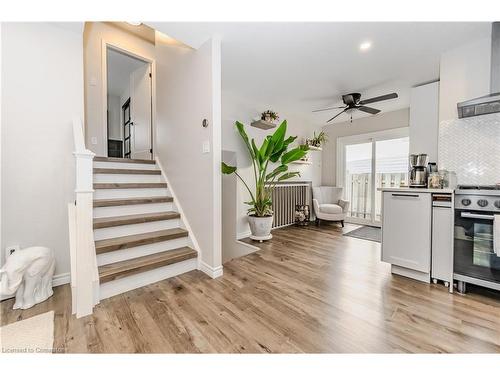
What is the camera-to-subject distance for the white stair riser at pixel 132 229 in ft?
6.93

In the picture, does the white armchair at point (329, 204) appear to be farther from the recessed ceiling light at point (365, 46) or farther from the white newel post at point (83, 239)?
the white newel post at point (83, 239)

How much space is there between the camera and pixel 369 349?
4.05 feet

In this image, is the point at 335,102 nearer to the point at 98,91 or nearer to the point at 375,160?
the point at 375,160

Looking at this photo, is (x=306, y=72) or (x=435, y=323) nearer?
(x=435, y=323)

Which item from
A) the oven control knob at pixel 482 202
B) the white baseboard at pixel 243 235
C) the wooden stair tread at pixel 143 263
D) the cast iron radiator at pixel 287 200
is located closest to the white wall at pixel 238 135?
the white baseboard at pixel 243 235

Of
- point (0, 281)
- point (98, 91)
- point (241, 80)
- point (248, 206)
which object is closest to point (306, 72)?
point (241, 80)

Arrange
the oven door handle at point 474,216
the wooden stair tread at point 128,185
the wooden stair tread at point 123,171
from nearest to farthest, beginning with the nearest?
the oven door handle at point 474,216 < the wooden stair tread at point 128,185 < the wooden stair tread at point 123,171

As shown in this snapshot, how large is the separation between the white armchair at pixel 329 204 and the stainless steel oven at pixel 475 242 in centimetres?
250

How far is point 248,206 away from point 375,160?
3049 millimetres

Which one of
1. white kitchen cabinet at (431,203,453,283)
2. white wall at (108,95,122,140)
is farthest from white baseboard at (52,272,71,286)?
white wall at (108,95,122,140)

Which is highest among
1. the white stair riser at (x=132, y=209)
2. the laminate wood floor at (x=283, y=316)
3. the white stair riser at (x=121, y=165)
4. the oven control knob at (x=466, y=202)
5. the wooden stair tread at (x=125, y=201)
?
the white stair riser at (x=121, y=165)

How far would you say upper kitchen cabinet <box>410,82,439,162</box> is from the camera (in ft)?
8.68

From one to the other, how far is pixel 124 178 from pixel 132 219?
80 centimetres

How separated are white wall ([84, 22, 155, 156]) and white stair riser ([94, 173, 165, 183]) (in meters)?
1.11
